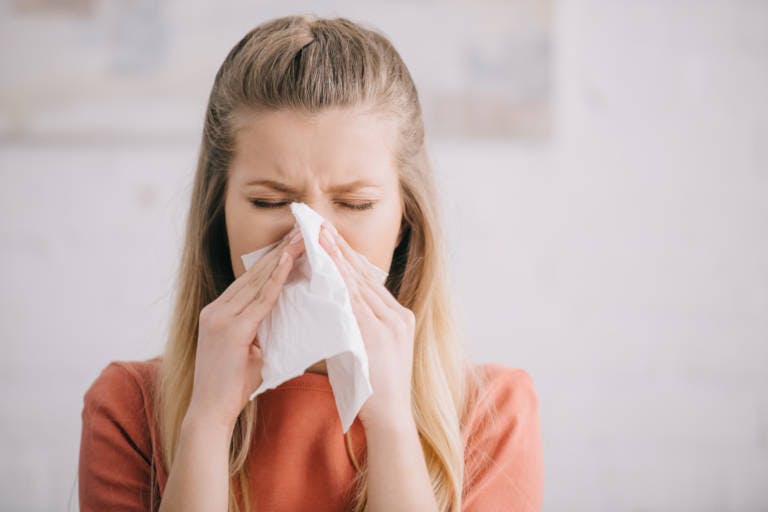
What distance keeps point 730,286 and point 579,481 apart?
629mm

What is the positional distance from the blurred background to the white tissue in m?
0.85

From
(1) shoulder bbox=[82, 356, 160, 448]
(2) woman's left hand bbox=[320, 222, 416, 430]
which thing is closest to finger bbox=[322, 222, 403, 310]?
(2) woman's left hand bbox=[320, 222, 416, 430]

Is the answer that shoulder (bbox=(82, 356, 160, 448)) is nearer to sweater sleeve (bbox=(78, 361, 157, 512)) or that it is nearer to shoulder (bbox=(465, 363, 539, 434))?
sweater sleeve (bbox=(78, 361, 157, 512))

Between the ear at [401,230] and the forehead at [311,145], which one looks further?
the ear at [401,230]

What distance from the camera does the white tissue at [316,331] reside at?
87 cm

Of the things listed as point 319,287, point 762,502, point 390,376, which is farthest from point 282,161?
point 762,502

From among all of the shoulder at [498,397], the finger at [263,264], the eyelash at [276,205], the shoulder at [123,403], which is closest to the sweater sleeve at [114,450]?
the shoulder at [123,403]

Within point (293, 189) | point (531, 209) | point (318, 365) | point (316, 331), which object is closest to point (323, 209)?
point (293, 189)

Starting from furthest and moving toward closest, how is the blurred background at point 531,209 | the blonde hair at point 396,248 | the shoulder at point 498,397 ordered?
1. the blurred background at point 531,209
2. the shoulder at point 498,397
3. the blonde hair at point 396,248

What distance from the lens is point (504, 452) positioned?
42.0 inches

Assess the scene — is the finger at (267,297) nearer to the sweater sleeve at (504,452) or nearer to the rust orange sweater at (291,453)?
the rust orange sweater at (291,453)

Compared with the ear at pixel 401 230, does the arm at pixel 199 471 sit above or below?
below

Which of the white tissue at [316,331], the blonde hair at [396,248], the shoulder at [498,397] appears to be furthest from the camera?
the shoulder at [498,397]

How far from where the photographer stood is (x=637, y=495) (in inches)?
70.9
